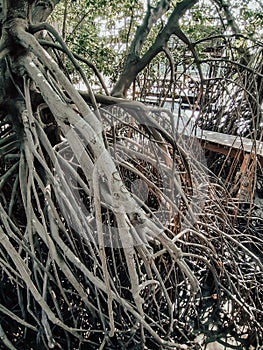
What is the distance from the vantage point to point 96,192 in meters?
0.69

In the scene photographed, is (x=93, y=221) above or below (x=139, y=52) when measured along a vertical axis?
below

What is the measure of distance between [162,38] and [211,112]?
1.89 m

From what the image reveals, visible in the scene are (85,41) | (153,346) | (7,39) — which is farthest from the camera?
(85,41)

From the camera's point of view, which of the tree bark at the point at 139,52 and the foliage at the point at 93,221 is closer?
the foliage at the point at 93,221

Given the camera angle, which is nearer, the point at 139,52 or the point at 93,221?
the point at 93,221

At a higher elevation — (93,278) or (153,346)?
(93,278)

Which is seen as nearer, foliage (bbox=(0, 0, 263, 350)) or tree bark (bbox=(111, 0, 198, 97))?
foliage (bbox=(0, 0, 263, 350))

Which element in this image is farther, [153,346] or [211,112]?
[211,112]

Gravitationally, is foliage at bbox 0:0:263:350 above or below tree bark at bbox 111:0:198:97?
below

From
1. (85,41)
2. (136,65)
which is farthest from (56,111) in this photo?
(85,41)

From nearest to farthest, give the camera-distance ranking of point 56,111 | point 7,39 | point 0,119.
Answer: point 56,111 → point 7,39 → point 0,119

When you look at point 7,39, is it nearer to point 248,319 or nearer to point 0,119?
point 0,119

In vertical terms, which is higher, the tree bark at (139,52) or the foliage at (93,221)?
the tree bark at (139,52)

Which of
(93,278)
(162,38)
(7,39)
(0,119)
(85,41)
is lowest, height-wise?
(93,278)
